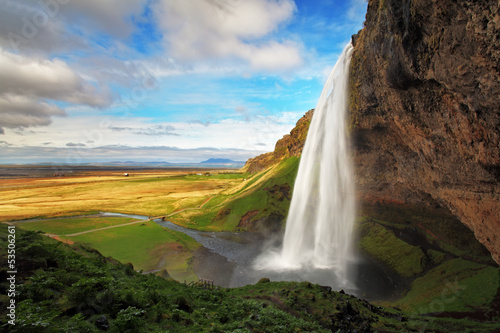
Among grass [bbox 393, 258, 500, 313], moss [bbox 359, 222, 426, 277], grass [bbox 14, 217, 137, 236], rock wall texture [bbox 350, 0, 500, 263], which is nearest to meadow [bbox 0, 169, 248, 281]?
grass [bbox 14, 217, 137, 236]

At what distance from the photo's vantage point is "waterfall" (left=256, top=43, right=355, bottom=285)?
2756 centimetres

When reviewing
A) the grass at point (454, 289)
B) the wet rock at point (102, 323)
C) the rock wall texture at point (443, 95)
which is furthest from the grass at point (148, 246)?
the rock wall texture at point (443, 95)

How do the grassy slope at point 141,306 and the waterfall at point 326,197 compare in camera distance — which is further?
the waterfall at point 326,197

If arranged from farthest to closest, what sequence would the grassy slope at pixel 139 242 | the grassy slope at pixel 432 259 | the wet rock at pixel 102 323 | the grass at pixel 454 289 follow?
the grassy slope at pixel 139 242 → the grassy slope at pixel 432 259 → the grass at pixel 454 289 → the wet rock at pixel 102 323

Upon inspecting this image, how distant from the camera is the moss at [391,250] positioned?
22728 mm

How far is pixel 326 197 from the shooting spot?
3206cm

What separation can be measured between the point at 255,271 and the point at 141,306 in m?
17.6

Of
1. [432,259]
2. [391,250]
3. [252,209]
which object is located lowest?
[391,250]

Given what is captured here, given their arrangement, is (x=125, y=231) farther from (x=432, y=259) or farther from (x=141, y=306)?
(x=432, y=259)

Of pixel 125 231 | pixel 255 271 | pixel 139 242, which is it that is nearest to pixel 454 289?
pixel 255 271

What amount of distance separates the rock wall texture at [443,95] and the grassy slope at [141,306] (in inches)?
317

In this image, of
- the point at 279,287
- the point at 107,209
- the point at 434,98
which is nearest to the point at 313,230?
the point at 279,287

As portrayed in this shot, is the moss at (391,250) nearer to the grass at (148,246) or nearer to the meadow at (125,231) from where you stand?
the grass at (148,246)

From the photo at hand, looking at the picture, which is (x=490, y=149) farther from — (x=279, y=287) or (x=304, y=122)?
(x=304, y=122)
